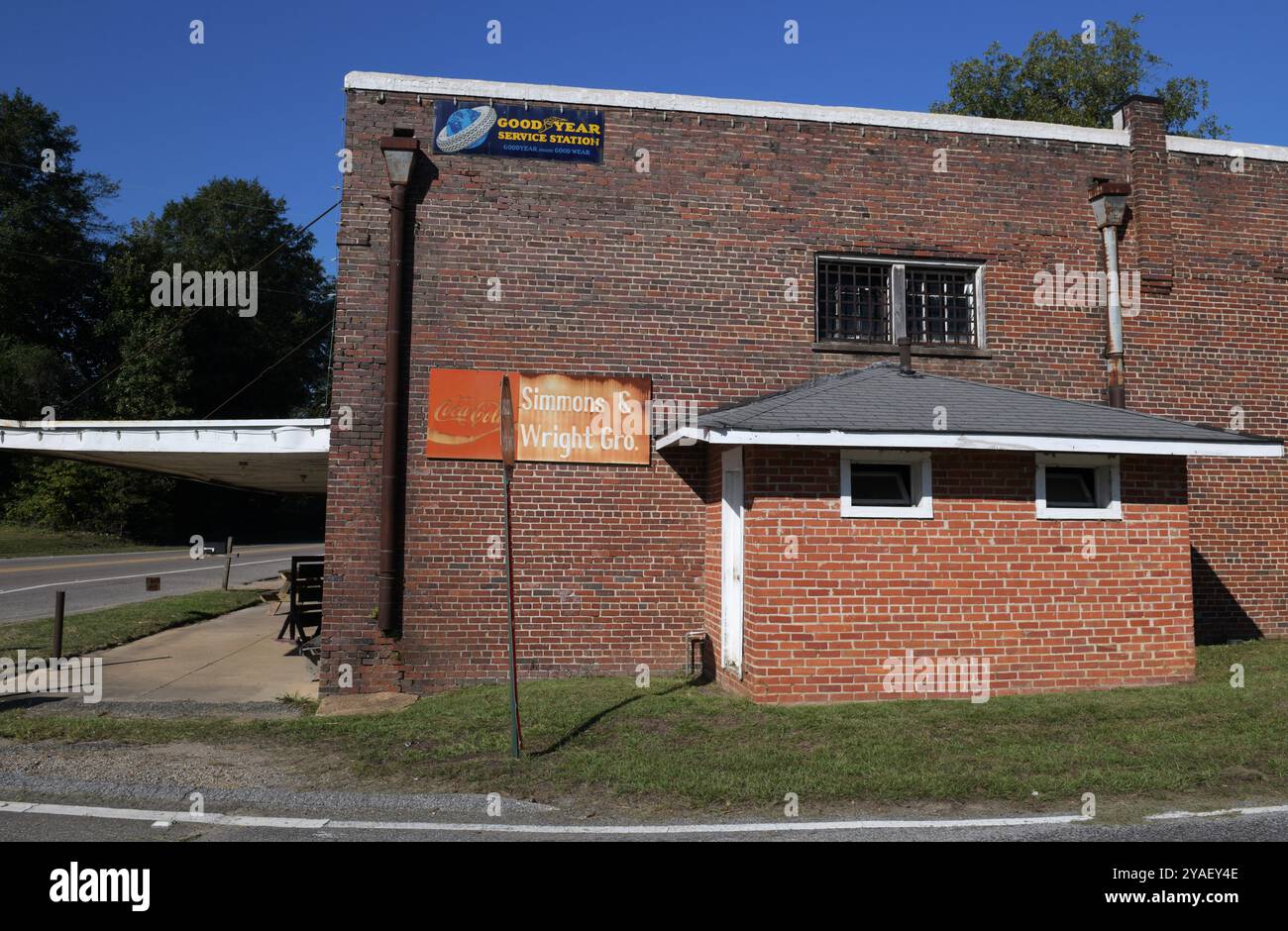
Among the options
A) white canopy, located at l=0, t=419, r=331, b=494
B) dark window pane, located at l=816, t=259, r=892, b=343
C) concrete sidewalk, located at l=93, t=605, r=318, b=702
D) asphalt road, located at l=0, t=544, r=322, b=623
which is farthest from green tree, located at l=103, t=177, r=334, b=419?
dark window pane, located at l=816, t=259, r=892, b=343

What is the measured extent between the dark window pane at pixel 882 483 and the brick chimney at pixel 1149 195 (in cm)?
519

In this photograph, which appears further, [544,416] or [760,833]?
[544,416]

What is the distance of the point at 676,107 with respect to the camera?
1076 centimetres

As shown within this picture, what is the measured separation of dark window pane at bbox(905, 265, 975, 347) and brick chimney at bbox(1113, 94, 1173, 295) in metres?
2.38

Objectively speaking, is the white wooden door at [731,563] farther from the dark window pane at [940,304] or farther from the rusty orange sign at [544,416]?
the dark window pane at [940,304]

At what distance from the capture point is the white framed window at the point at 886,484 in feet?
28.9

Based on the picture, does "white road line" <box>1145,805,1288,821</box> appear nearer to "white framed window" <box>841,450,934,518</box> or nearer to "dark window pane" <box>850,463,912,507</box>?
"white framed window" <box>841,450,934,518</box>

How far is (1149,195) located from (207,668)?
13.6 meters

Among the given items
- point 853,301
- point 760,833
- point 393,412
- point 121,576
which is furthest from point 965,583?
point 121,576

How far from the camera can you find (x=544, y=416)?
33.3ft

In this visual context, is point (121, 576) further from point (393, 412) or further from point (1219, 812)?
point (1219, 812)

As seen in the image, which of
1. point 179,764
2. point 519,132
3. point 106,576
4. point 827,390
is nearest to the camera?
point 179,764

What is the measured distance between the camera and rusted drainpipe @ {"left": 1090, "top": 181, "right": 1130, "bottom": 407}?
11.4m
